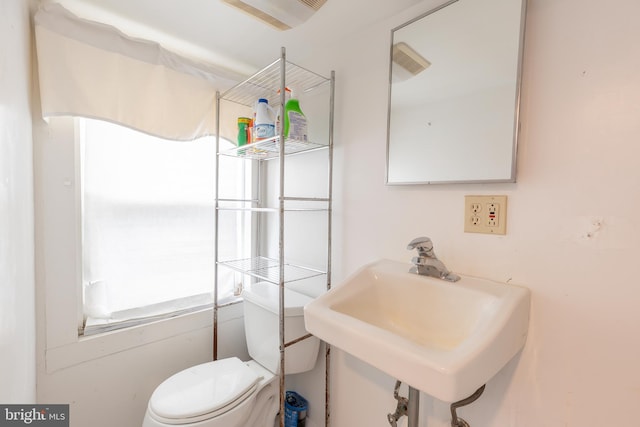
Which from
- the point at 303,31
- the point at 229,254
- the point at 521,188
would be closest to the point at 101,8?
the point at 303,31

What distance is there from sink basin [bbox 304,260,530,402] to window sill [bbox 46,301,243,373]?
0.95 meters

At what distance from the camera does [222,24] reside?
120 cm

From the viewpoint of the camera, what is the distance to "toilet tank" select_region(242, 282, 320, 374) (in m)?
1.23

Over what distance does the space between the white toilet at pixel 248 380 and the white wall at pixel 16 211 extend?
1.45 feet

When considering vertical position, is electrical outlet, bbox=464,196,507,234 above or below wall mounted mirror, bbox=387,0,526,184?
below

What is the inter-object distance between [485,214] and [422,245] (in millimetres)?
218

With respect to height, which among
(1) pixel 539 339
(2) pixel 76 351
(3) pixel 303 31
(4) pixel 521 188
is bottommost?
(2) pixel 76 351

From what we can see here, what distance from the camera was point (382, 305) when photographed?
3.29 ft

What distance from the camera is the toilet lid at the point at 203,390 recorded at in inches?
39.2

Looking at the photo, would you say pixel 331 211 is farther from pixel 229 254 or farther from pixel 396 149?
pixel 229 254

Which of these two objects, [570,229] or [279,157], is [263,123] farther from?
[570,229]

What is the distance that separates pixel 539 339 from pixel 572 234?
314mm

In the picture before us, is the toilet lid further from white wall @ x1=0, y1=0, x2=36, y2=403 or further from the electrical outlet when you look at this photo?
the electrical outlet

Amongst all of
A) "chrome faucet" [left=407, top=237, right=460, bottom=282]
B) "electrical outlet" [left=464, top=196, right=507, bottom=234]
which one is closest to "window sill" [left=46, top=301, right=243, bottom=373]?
"chrome faucet" [left=407, top=237, right=460, bottom=282]
